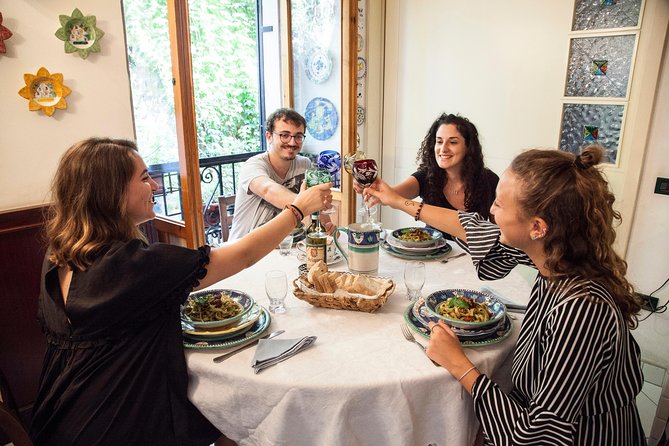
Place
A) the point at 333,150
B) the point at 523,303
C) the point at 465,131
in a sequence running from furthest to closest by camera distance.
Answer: the point at 333,150
the point at 465,131
the point at 523,303

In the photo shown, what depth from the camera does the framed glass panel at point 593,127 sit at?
2.78m

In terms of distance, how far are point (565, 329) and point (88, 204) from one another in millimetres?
1144

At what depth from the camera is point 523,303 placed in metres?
1.52

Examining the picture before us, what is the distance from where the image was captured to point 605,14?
A: 2705 mm

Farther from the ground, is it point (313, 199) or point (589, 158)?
point (589, 158)

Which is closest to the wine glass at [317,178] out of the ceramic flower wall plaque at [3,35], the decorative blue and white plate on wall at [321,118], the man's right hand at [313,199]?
the man's right hand at [313,199]

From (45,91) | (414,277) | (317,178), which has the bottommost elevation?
(414,277)

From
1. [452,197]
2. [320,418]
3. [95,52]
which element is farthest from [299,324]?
[95,52]

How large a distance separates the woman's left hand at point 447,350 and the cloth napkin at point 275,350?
0.31m

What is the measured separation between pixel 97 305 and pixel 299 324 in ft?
1.76

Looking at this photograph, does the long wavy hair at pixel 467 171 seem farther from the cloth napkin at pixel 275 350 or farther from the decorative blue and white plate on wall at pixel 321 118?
the cloth napkin at pixel 275 350

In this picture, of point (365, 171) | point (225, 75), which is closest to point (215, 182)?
point (225, 75)

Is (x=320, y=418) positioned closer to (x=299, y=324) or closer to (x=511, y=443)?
(x=299, y=324)

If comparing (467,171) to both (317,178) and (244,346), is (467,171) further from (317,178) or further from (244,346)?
(244,346)
